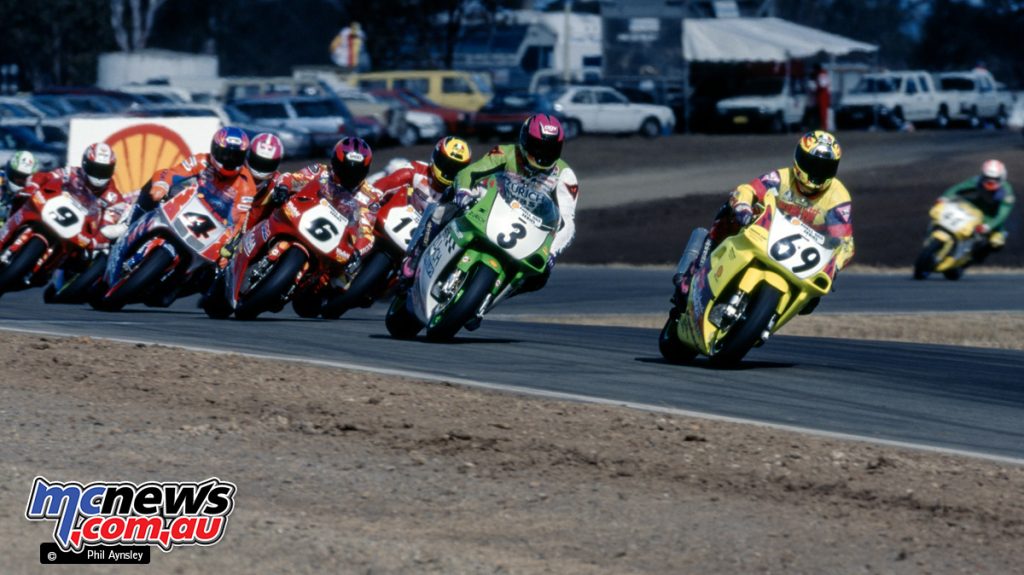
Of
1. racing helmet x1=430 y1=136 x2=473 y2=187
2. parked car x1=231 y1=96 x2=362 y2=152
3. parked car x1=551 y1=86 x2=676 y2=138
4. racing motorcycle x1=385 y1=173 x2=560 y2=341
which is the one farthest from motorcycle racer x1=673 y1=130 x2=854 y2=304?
parked car x1=551 y1=86 x2=676 y2=138

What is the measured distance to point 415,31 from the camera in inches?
2729

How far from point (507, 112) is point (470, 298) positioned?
3439 cm

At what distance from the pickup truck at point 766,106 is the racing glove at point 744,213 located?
1522 inches

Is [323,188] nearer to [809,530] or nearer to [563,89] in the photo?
[809,530]

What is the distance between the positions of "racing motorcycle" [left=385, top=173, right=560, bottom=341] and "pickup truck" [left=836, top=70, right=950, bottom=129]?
4083cm

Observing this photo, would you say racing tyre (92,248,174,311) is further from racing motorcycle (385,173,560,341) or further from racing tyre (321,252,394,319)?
racing motorcycle (385,173,560,341)

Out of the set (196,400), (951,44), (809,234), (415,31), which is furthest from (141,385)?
(951,44)

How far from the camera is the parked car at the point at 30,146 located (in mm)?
36375

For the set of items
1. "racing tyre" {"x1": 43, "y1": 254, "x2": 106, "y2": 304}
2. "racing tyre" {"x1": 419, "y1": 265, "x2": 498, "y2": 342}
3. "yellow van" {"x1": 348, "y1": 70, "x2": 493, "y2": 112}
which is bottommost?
"yellow van" {"x1": 348, "y1": 70, "x2": 493, "y2": 112}

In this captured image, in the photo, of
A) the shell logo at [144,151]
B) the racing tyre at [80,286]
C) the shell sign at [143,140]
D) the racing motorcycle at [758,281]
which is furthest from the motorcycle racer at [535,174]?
the shell logo at [144,151]

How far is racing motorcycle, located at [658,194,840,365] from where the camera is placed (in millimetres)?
10289

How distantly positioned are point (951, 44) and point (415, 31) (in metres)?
28.1

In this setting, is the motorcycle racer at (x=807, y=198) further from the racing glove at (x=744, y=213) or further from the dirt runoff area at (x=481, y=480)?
the dirt runoff area at (x=481, y=480)

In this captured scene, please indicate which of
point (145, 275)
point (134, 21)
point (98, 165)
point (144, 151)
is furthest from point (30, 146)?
point (134, 21)
